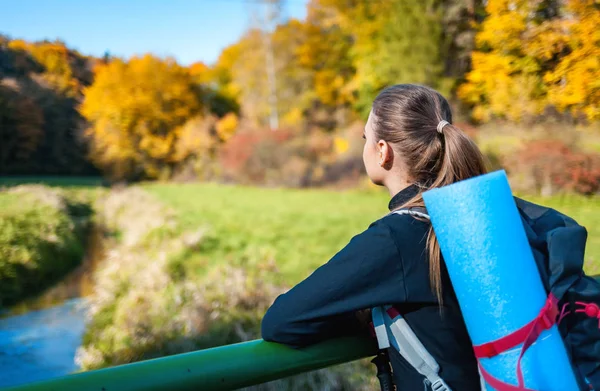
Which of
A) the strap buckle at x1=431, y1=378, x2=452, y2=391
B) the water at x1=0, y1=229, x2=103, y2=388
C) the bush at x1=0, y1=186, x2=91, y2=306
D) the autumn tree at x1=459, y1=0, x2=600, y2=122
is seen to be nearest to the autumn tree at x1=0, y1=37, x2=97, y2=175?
the bush at x1=0, y1=186, x2=91, y2=306

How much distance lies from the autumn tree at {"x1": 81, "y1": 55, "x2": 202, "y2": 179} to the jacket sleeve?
27.4m

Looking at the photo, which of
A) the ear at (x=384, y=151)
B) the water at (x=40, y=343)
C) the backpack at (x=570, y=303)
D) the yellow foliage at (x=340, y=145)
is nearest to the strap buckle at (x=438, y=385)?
the backpack at (x=570, y=303)

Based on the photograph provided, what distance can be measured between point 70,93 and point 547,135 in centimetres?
649

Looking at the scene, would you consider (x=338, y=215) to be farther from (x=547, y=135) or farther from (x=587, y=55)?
(x=587, y=55)

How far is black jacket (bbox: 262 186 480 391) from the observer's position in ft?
3.90

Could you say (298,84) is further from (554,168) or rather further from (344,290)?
(344,290)

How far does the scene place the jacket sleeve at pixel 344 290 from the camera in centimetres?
118

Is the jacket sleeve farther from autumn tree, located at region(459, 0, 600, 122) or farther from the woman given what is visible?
autumn tree, located at region(459, 0, 600, 122)

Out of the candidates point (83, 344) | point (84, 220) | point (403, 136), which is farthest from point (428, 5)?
point (403, 136)

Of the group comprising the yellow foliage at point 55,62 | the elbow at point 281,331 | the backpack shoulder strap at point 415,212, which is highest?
the yellow foliage at point 55,62

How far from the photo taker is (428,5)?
1834cm

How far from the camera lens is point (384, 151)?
149 cm

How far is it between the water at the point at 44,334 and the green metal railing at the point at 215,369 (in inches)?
138

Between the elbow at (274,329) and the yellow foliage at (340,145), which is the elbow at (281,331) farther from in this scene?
the yellow foliage at (340,145)
